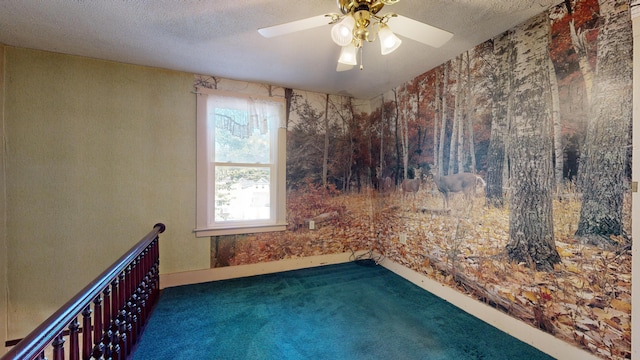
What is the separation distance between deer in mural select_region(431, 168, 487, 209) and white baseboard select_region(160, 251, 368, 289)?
162 centimetres

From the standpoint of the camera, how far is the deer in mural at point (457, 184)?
7.41 ft

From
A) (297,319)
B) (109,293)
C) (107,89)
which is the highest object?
(107,89)

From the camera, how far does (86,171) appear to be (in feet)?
8.20

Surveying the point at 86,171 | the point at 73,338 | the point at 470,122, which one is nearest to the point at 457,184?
the point at 470,122

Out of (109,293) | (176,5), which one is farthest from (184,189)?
(176,5)

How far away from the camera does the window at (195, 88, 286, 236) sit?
9.53 ft

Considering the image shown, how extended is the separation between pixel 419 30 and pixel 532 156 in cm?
128

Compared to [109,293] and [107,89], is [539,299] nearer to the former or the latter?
[109,293]

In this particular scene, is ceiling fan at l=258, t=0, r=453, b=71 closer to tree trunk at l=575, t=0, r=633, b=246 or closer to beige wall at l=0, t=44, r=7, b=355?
tree trunk at l=575, t=0, r=633, b=246

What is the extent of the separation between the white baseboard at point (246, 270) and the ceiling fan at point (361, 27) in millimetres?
2623

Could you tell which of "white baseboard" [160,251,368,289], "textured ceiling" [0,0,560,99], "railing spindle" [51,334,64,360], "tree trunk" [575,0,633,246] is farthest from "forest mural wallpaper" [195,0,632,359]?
"railing spindle" [51,334,64,360]

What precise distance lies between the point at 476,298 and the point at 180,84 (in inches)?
148

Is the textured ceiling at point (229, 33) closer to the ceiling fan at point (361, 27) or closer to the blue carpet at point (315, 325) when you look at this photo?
the ceiling fan at point (361, 27)

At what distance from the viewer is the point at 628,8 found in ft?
4.62
